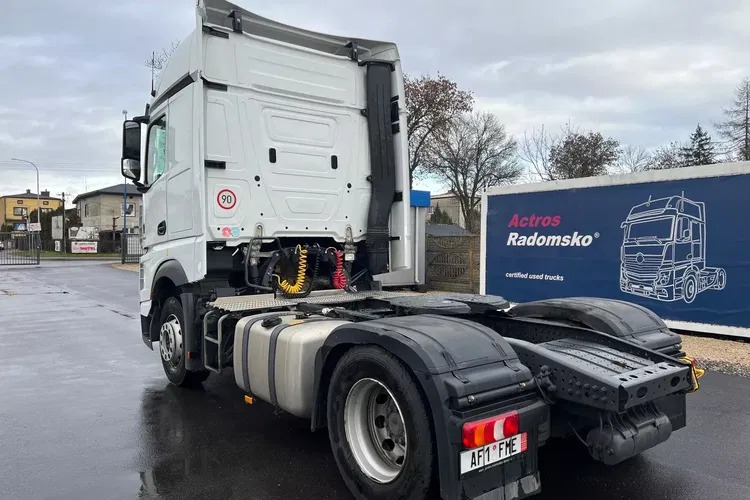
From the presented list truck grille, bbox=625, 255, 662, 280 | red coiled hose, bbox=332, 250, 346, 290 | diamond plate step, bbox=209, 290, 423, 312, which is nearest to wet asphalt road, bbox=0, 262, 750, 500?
diamond plate step, bbox=209, 290, 423, 312

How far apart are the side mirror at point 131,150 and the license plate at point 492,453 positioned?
5457 millimetres

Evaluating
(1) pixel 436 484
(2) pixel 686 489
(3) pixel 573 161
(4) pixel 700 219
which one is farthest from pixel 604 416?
(3) pixel 573 161

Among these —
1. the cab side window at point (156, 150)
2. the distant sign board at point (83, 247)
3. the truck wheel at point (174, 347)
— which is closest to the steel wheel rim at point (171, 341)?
the truck wheel at point (174, 347)

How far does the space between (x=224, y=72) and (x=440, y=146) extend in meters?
29.5

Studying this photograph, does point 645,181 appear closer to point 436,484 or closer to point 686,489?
point 686,489

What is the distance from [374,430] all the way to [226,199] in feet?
9.59

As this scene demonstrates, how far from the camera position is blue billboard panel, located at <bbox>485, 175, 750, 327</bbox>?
8508mm

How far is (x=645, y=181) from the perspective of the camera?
30.8 feet

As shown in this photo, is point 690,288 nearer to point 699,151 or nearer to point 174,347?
point 174,347

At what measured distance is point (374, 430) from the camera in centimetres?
347

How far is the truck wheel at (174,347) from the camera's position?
5.79m

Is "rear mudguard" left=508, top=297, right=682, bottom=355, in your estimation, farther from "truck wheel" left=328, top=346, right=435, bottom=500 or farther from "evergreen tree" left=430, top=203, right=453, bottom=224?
"evergreen tree" left=430, top=203, right=453, bottom=224

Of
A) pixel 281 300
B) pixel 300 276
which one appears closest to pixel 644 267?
pixel 300 276

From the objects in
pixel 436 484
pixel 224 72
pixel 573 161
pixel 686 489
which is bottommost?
pixel 686 489
